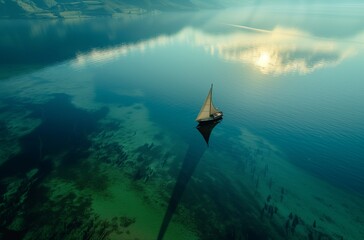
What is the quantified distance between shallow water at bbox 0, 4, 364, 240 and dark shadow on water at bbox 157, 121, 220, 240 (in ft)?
0.83

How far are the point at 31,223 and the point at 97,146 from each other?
909 inches

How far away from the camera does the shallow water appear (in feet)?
129

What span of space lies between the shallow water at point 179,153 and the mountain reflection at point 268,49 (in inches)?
190

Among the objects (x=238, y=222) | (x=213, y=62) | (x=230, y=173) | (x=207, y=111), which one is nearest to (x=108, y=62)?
(x=213, y=62)

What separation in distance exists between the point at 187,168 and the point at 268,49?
126658mm

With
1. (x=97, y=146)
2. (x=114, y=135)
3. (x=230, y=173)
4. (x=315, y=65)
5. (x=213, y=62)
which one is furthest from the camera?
(x=213, y=62)

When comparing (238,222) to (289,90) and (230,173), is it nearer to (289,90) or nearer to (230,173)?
(230,173)

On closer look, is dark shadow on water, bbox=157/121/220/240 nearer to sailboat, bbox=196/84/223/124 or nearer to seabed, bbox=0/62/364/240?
seabed, bbox=0/62/364/240

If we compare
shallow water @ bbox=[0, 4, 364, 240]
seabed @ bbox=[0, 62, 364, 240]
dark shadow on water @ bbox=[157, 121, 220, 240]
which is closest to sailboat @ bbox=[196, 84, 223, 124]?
dark shadow on water @ bbox=[157, 121, 220, 240]

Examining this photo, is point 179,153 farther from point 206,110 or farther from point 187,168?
point 206,110

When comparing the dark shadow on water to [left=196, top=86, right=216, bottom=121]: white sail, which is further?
[left=196, top=86, right=216, bottom=121]: white sail

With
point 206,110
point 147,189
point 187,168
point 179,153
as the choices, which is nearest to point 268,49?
point 206,110

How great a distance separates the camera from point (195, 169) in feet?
168

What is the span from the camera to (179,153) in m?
56.5
